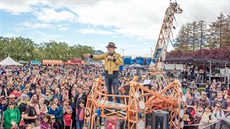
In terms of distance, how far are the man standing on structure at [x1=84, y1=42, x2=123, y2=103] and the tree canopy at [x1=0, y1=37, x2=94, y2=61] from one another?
183 feet

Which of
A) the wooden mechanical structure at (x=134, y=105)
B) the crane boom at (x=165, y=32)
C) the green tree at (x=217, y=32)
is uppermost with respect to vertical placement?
the green tree at (x=217, y=32)

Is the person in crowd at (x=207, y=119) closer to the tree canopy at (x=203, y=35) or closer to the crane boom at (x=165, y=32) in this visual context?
the crane boom at (x=165, y=32)

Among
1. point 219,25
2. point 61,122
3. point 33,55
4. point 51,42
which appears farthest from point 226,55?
point 51,42

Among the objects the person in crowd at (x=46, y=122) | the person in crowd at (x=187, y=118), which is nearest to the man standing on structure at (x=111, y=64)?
the person in crowd at (x=46, y=122)

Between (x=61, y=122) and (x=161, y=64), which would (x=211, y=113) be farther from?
(x=161, y=64)

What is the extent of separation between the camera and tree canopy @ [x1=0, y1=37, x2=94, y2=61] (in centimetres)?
5872

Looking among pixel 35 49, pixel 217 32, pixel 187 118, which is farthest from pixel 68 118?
pixel 35 49

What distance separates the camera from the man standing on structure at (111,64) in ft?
21.2

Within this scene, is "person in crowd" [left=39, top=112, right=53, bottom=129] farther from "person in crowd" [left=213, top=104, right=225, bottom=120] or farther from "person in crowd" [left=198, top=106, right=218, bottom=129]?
"person in crowd" [left=213, top=104, right=225, bottom=120]

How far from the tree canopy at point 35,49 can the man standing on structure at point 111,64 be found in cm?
5576

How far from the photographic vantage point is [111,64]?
6.64 m

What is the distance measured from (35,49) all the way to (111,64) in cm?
6884

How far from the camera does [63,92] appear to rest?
10.5m

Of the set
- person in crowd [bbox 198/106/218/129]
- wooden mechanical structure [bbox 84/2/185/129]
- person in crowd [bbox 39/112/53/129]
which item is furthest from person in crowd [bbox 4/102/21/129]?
person in crowd [bbox 198/106/218/129]
